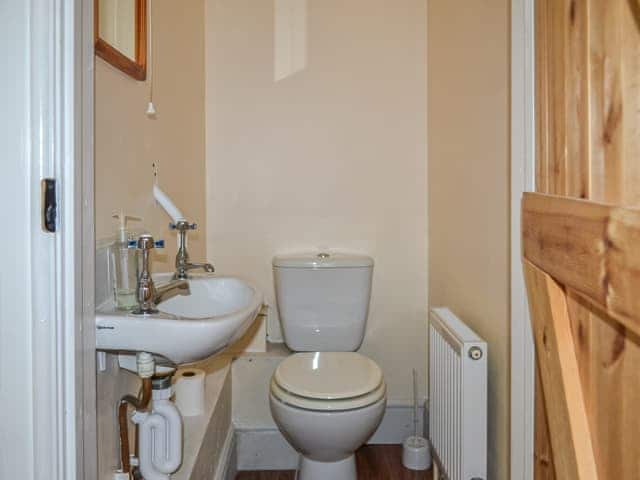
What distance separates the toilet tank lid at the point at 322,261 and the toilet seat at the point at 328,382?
1.16ft

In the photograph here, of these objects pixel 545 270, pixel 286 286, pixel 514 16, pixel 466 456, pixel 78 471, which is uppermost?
pixel 514 16

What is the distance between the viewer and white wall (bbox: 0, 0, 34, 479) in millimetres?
754

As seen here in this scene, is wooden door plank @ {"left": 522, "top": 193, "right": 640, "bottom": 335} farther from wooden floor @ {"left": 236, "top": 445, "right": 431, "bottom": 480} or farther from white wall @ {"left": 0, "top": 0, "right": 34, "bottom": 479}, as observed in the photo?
wooden floor @ {"left": 236, "top": 445, "right": 431, "bottom": 480}

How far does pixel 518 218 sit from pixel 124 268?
38.2 inches

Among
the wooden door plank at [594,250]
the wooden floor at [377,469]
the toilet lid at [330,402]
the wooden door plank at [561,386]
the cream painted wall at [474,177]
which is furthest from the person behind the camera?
the wooden floor at [377,469]

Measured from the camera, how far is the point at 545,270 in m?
1.05

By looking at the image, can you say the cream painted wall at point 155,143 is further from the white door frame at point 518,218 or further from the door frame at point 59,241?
the white door frame at point 518,218

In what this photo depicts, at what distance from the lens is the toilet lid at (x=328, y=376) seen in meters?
1.73

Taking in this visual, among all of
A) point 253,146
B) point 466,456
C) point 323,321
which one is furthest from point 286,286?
point 466,456

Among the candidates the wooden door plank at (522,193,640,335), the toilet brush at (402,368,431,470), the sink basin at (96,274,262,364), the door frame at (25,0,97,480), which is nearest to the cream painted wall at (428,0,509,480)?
the wooden door plank at (522,193,640,335)

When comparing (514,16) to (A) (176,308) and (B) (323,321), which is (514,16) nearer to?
(A) (176,308)

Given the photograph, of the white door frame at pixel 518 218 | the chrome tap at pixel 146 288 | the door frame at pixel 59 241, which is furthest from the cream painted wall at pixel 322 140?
the door frame at pixel 59 241

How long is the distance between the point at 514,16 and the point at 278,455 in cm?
188

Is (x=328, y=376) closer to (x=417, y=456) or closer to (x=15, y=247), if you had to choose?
(x=417, y=456)
